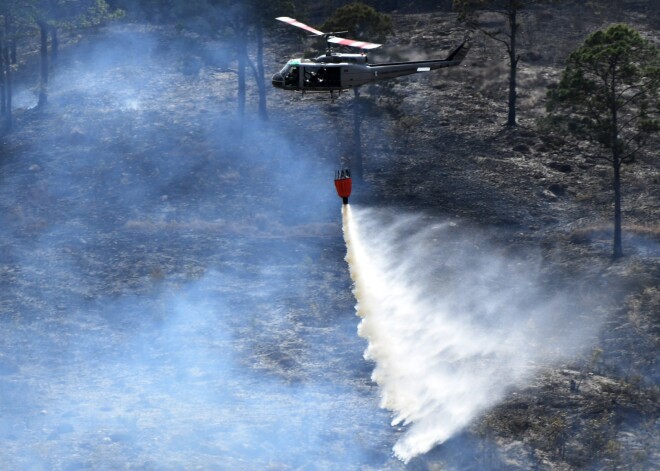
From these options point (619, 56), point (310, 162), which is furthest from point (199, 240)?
point (619, 56)

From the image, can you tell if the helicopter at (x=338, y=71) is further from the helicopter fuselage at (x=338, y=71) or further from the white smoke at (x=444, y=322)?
the white smoke at (x=444, y=322)

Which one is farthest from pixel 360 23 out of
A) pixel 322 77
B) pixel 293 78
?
pixel 322 77

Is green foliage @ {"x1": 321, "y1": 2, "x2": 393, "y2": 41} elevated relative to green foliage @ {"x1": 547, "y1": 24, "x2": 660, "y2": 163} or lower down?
elevated

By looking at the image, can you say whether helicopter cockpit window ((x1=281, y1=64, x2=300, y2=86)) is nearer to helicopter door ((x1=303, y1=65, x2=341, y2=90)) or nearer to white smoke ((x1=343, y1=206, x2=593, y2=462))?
helicopter door ((x1=303, y1=65, x2=341, y2=90))

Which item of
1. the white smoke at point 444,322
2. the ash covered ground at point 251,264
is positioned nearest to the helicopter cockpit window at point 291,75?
the white smoke at point 444,322

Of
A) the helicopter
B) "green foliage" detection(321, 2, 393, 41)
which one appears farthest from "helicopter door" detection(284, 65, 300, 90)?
"green foliage" detection(321, 2, 393, 41)

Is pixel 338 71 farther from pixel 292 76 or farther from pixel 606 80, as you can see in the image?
pixel 606 80

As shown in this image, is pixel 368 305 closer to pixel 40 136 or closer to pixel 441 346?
pixel 441 346
